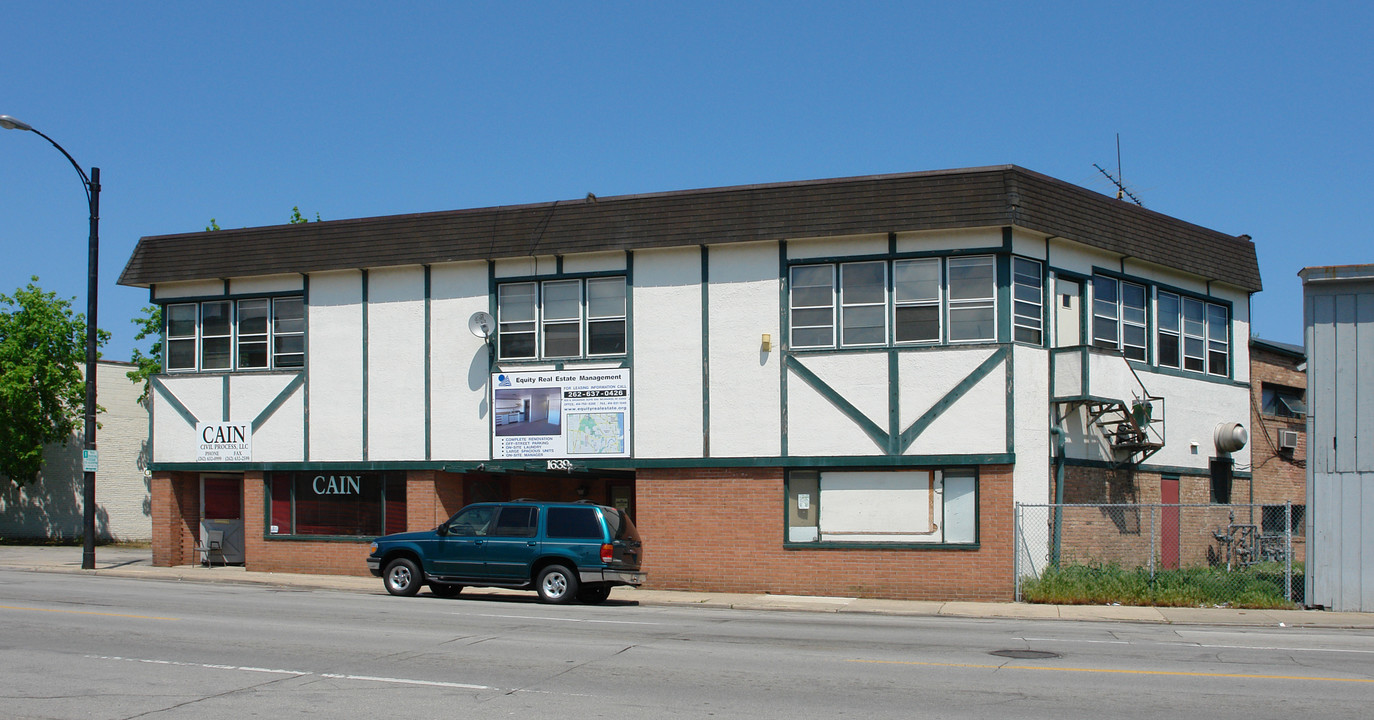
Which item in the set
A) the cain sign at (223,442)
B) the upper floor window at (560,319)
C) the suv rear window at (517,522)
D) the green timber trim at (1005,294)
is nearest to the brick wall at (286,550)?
the cain sign at (223,442)

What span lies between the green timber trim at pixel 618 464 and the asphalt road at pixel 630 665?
4.12 meters

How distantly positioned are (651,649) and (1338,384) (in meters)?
12.5

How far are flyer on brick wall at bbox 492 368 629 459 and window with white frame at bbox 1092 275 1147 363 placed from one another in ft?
29.9

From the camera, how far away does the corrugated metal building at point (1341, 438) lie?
1892cm

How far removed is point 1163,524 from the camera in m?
23.7

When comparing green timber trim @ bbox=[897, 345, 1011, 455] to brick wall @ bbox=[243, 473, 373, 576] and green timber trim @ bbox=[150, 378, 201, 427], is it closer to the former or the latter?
brick wall @ bbox=[243, 473, 373, 576]

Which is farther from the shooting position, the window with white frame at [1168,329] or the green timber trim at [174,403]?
the green timber trim at [174,403]

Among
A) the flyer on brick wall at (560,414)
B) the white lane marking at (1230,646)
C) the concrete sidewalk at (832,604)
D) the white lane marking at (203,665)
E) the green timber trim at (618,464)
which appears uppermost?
the flyer on brick wall at (560,414)

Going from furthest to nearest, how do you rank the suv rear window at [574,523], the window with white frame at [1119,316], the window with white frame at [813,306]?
the window with white frame at [1119,316], the window with white frame at [813,306], the suv rear window at [574,523]

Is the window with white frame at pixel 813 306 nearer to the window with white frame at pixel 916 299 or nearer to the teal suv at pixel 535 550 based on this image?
the window with white frame at pixel 916 299

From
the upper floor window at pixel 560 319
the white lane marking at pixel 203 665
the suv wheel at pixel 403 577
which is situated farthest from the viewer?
the upper floor window at pixel 560 319

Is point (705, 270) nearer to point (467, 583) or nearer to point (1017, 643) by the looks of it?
point (467, 583)

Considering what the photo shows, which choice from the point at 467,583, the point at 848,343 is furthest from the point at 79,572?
the point at 848,343

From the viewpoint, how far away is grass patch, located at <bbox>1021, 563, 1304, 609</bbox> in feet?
65.2
